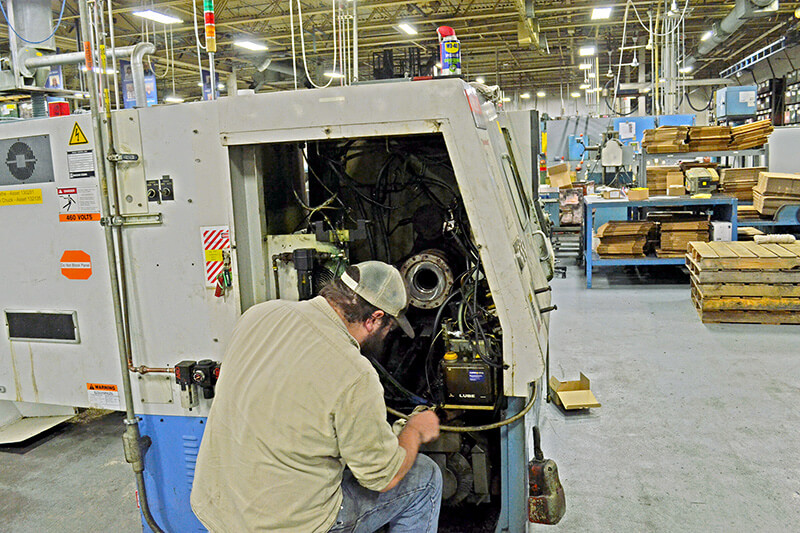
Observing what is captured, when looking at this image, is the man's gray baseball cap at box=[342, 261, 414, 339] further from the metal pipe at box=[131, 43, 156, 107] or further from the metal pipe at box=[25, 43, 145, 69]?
the metal pipe at box=[25, 43, 145, 69]

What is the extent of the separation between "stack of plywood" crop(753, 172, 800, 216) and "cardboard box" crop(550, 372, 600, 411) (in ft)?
15.8

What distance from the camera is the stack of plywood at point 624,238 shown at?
681 centimetres

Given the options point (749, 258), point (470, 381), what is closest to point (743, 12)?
point (749, 258)

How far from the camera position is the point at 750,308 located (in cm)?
520

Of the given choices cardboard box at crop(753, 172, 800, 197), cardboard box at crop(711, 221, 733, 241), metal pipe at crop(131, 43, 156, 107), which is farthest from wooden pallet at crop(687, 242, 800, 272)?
metal pipe at crop(131, 43, 156, 107)

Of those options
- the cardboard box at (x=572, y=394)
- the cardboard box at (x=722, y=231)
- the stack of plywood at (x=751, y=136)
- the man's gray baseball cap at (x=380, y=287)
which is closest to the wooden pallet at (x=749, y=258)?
the cardboard box at (x=722, y=231)

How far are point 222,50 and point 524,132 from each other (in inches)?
487

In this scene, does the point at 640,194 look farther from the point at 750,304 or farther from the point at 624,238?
the point at 750,304

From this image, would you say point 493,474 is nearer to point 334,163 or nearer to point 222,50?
point 334,163

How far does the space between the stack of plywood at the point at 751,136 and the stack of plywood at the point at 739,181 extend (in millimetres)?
311

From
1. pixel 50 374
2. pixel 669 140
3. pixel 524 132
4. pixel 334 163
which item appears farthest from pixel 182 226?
pixel 669 140

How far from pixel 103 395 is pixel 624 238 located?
19.6 feet

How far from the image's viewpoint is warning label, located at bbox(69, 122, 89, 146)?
2059 mm

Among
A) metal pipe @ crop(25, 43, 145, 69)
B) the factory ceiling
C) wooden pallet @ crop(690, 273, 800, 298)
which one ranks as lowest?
wooden pallet @ crop(690, 273, 800, 298)
